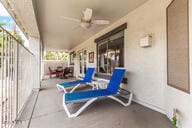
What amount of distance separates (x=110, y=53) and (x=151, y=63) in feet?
8.17

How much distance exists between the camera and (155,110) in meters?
3.12

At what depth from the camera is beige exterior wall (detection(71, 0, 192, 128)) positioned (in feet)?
8.58

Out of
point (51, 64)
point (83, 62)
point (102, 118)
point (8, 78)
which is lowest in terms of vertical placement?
point (102, 118)

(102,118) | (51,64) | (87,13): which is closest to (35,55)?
(87,13)

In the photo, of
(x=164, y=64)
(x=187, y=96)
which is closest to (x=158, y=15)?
(x=164, y=64)

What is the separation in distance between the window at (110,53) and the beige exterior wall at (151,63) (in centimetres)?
46

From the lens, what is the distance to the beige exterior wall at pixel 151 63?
262 centimetres

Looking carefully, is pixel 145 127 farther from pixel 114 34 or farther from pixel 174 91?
pixel 114 34

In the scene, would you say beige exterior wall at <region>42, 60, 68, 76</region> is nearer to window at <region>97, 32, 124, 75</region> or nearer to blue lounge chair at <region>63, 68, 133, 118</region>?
window at <region>97, 32, 124, 75</region>

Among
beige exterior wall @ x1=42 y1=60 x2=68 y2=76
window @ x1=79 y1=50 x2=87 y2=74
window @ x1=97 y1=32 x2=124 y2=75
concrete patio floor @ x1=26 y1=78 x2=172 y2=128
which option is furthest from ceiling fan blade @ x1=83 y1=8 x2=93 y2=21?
beige exterior wall @ x1=42 y1=60 x2=68 y2=76

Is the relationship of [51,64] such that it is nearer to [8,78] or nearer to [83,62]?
[83,62]

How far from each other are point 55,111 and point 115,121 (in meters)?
1.47

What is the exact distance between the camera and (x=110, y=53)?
5605mm

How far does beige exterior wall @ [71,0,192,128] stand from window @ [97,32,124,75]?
0.46 m
